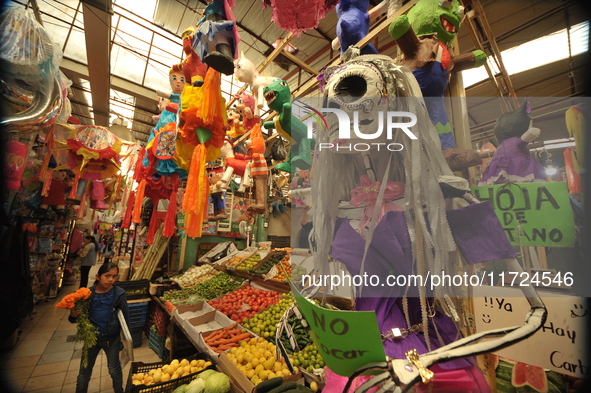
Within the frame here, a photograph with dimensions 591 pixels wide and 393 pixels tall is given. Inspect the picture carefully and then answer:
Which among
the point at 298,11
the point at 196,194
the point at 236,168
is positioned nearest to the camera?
the point at 298,11

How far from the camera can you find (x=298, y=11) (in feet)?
5.00

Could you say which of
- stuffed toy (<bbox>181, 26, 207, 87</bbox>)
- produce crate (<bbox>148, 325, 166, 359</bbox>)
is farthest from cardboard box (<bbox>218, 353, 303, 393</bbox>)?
stuffed toy (<bbox>181, 26, 207, 87</bbox>)

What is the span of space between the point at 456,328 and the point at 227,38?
2.08m

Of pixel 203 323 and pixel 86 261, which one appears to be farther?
pixel 86 261

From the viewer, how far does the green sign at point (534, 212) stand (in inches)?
36.8

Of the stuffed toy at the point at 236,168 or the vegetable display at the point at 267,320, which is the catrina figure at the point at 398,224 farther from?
the stuffed toy at the point at 236,168

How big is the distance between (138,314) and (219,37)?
4.41 metres

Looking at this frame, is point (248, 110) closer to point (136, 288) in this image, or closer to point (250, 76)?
point (250, 76)

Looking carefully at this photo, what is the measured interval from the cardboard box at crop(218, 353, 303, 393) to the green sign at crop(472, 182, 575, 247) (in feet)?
4.83

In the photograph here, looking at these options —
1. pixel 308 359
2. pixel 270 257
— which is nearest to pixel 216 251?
pixel 270 257

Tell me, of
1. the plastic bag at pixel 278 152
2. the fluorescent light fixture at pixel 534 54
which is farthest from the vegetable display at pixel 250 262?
the fluorescent light fixture at pixel 534 54

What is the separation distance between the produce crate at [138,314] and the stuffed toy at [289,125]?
4.30 m

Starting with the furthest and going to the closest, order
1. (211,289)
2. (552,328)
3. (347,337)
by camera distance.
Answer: (211,289) → (552,328) → (347,337)

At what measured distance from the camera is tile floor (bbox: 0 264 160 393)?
2611mm
